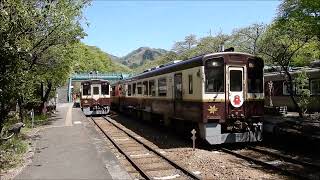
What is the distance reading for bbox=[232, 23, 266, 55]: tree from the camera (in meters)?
45.9

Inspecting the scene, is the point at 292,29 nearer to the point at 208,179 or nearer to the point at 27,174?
the point at 208,179

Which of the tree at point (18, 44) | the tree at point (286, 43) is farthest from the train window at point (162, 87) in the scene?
the tree at point (286, 43)

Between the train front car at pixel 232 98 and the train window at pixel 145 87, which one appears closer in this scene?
the train front car at pixel 232 98

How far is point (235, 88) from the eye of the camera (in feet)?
50.2

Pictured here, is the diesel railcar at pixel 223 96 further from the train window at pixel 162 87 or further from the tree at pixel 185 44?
the tree at pixel 185 44

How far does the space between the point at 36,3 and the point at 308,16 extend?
12.6m

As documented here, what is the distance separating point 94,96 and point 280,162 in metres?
24.5

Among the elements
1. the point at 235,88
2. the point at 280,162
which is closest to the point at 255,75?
the point at 235,88

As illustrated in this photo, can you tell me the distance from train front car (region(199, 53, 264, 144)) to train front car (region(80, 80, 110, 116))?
21175mm

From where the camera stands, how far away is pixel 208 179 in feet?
34.2

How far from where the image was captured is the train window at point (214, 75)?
14859mm

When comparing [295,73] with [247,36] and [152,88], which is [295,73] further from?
[247,36]

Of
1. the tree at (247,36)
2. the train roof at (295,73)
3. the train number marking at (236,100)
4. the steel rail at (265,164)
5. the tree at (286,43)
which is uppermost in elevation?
the tree at (247,36)

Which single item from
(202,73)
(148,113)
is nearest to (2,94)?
(202,73)
